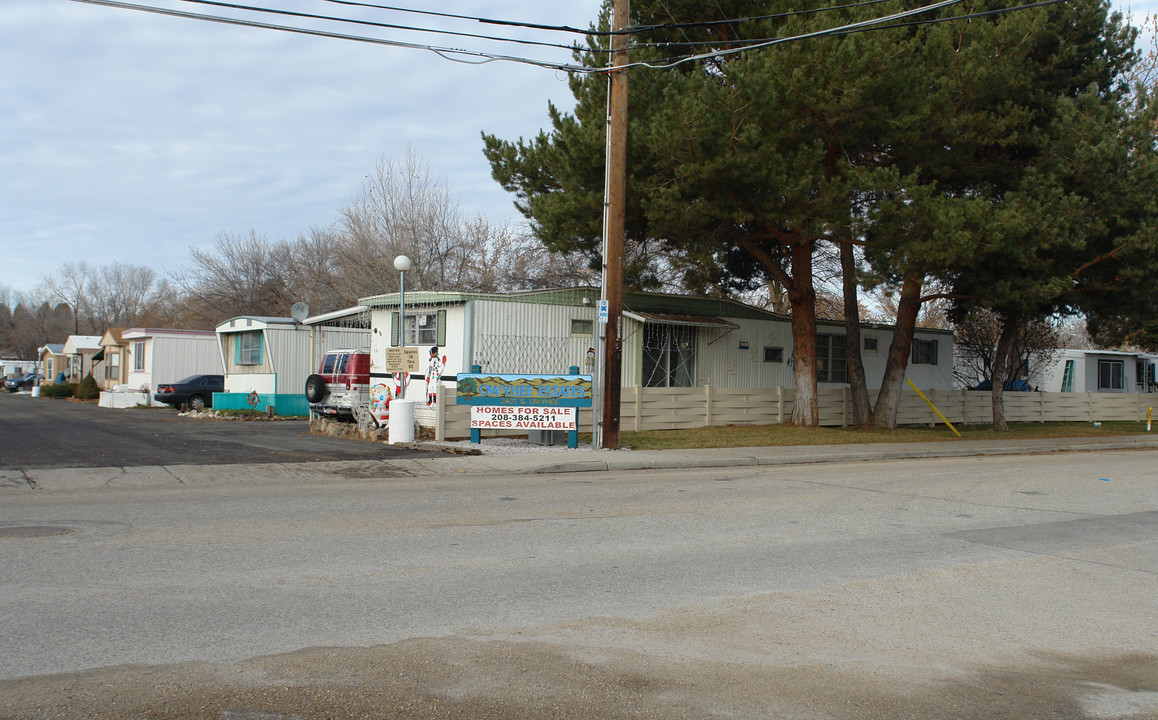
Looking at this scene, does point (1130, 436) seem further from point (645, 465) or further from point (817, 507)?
point (817, 507)

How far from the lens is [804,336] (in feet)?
76.8

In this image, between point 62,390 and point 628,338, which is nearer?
point 628,338

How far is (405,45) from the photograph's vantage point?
14945 millimetres

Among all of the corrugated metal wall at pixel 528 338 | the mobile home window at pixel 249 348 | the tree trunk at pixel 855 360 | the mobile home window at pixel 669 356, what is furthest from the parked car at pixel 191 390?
the tree trunk at pixel 855 360

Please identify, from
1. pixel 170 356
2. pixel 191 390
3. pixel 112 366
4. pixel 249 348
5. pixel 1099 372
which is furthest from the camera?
pixel 112 366

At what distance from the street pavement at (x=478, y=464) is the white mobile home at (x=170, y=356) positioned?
22.9 meters

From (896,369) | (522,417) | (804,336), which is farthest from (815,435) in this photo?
(522,417)

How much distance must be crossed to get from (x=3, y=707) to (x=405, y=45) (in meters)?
12.9

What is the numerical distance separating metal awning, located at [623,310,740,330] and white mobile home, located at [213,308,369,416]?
9757 mm

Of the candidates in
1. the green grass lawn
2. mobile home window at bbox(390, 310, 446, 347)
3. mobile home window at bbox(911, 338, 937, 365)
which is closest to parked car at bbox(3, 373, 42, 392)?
mobile home window at bbox(390, 310, 446, 347)

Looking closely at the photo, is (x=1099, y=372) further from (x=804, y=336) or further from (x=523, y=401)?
(x=523, y=401)

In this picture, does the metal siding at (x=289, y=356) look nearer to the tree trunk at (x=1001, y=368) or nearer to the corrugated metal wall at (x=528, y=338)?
the corrugated metal wall at (x=528, y=338)

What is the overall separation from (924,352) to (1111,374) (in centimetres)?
1721

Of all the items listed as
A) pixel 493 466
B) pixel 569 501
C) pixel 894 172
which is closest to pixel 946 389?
pixel 894 172
